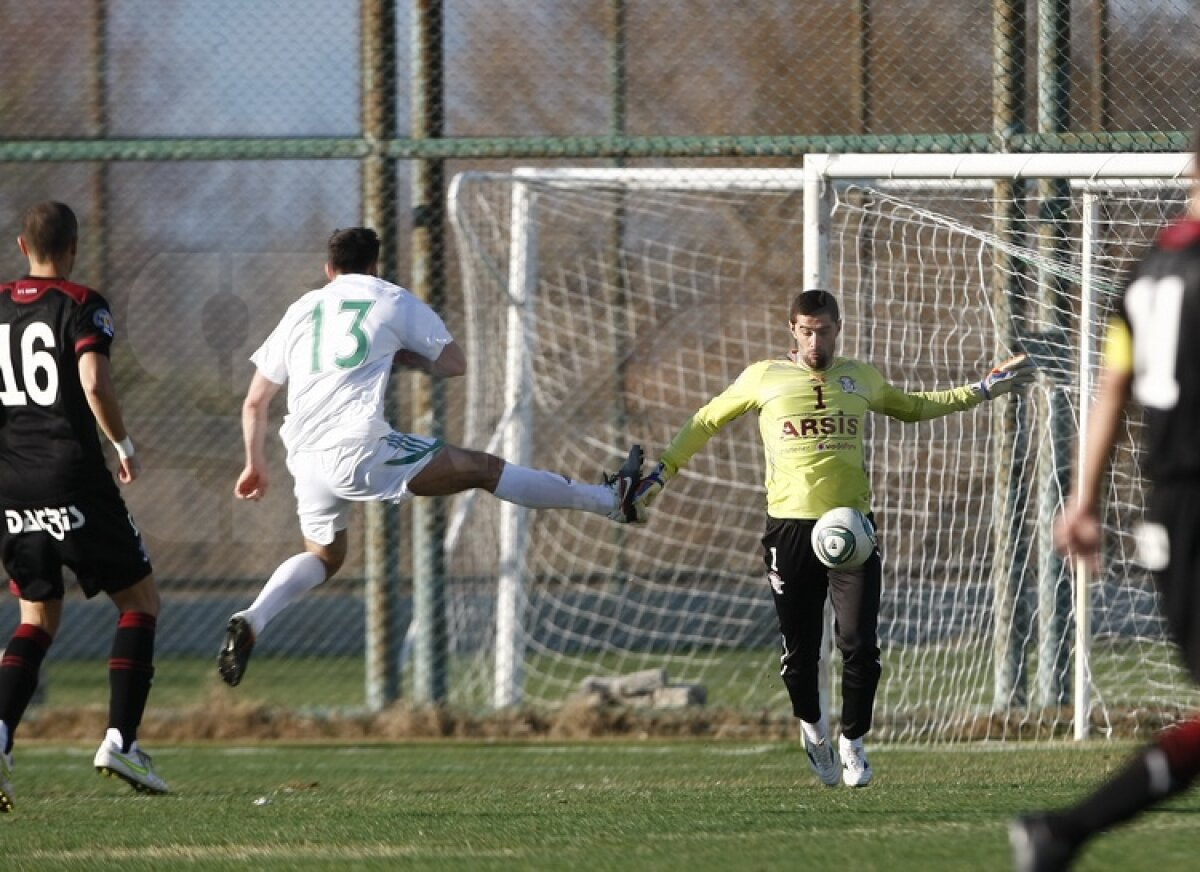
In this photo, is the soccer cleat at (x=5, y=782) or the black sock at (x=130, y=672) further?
the black sock at (x=130, y=672)

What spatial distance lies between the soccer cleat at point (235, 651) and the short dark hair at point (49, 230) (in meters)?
1.60

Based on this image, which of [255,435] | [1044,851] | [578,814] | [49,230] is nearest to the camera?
[1044,851]

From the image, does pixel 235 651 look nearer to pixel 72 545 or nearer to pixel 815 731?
pixel 72 545

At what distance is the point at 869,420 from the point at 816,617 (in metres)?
3.33

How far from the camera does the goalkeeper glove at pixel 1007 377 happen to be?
7.20 meters

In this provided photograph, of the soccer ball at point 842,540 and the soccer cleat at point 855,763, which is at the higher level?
the soccer ball at point 842,540

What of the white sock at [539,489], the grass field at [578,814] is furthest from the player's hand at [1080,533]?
the white sock at [539,489]

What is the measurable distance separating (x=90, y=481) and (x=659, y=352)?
558 cm

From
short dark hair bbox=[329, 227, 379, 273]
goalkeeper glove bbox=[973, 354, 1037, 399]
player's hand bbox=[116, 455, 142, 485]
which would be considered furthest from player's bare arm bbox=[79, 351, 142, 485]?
goalkeeper glove bbox=[973, 354, 1037, 399]

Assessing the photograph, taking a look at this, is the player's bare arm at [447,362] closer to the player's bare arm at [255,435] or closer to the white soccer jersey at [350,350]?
the white soccer jersey at [350,350]

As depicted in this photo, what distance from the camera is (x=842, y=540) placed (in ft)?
23.2

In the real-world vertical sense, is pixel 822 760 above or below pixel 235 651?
below

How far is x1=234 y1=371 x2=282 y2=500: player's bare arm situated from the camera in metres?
7.46

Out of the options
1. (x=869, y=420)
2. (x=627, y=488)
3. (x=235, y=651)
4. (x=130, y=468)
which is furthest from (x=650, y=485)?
(x=869, y=420)
